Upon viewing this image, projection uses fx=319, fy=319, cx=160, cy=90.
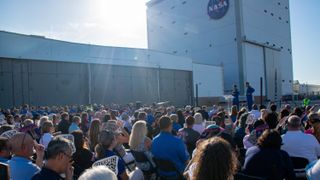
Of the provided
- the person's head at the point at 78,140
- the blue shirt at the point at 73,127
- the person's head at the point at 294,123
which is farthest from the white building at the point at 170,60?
the person's head at the point at 294,123

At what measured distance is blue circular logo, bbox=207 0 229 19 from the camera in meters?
50.6

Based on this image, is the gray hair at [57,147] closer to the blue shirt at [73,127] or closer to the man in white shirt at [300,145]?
the man in white shirt at [300,145]

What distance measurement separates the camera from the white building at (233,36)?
4981cm

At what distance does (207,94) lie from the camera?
159 ft

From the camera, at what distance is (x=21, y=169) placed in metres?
4.03

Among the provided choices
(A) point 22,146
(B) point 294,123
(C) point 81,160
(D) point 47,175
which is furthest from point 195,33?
(D) point 47,175

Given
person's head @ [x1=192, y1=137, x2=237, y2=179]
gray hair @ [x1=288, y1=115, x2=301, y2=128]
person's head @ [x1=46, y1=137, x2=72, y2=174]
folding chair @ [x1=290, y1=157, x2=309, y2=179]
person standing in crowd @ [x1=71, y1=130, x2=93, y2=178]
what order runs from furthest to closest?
gray hair @ [x1=288, y1=115, x2=301, y2=128]
folding chair @ [x1=290, y1=157, x2=309, y2=179]
person standing in crowd @ [x1=71, y1=130, x2=93, y2=178]
person's head @ [x1=46, y1=137, x2=72, y2=174]
person's head @ [x1=192, y1=137, x2=237, y2=179]

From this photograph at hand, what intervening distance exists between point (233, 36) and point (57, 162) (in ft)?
160

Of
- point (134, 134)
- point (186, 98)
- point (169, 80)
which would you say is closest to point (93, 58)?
point (169, 80)

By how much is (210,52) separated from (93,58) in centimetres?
2484

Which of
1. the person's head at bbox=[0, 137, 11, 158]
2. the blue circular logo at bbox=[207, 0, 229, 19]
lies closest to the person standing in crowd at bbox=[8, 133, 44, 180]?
the person's head at bbox=[0, 137, 11, 158]

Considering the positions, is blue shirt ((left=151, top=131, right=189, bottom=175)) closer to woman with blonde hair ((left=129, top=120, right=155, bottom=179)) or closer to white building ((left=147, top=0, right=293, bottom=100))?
woman with blonde hair ((left=129, top=120, right=155, bottom=179))

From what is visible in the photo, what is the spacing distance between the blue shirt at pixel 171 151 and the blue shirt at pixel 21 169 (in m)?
2.39

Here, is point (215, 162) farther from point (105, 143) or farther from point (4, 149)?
point (4, 149)
